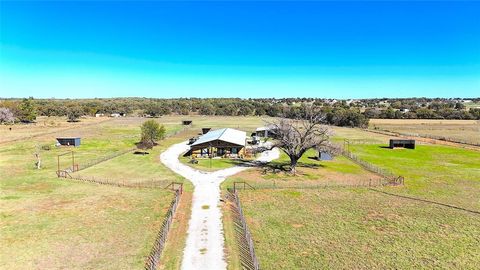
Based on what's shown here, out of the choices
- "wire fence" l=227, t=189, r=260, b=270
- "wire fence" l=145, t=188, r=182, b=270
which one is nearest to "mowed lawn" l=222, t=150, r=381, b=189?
"wire fence" l=227, t=189, r=260, b=270

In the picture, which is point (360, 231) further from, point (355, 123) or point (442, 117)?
point (442, 117)

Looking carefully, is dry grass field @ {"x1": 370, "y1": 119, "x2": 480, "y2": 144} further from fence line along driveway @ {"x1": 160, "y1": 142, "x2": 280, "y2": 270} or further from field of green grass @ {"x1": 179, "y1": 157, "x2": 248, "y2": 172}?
fence line along driveway @ {"x1": 160, "y1": 142, "x2": 280, "y2": 270}

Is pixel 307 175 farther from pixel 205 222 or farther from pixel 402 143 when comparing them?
pixel 402 143

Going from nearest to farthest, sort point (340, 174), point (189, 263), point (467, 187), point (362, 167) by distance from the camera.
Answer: point (189, 263), point (467, 187), point (340, 174), point (362, 167)

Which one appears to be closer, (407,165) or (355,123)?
(407,165)

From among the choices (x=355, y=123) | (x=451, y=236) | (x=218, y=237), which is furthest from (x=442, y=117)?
(x=218, y=237)

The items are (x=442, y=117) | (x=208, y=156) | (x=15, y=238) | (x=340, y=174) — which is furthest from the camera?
(x=442, y=117)

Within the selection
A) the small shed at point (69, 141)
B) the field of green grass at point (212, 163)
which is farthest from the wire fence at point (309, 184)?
the small shed at point (69, 141)
